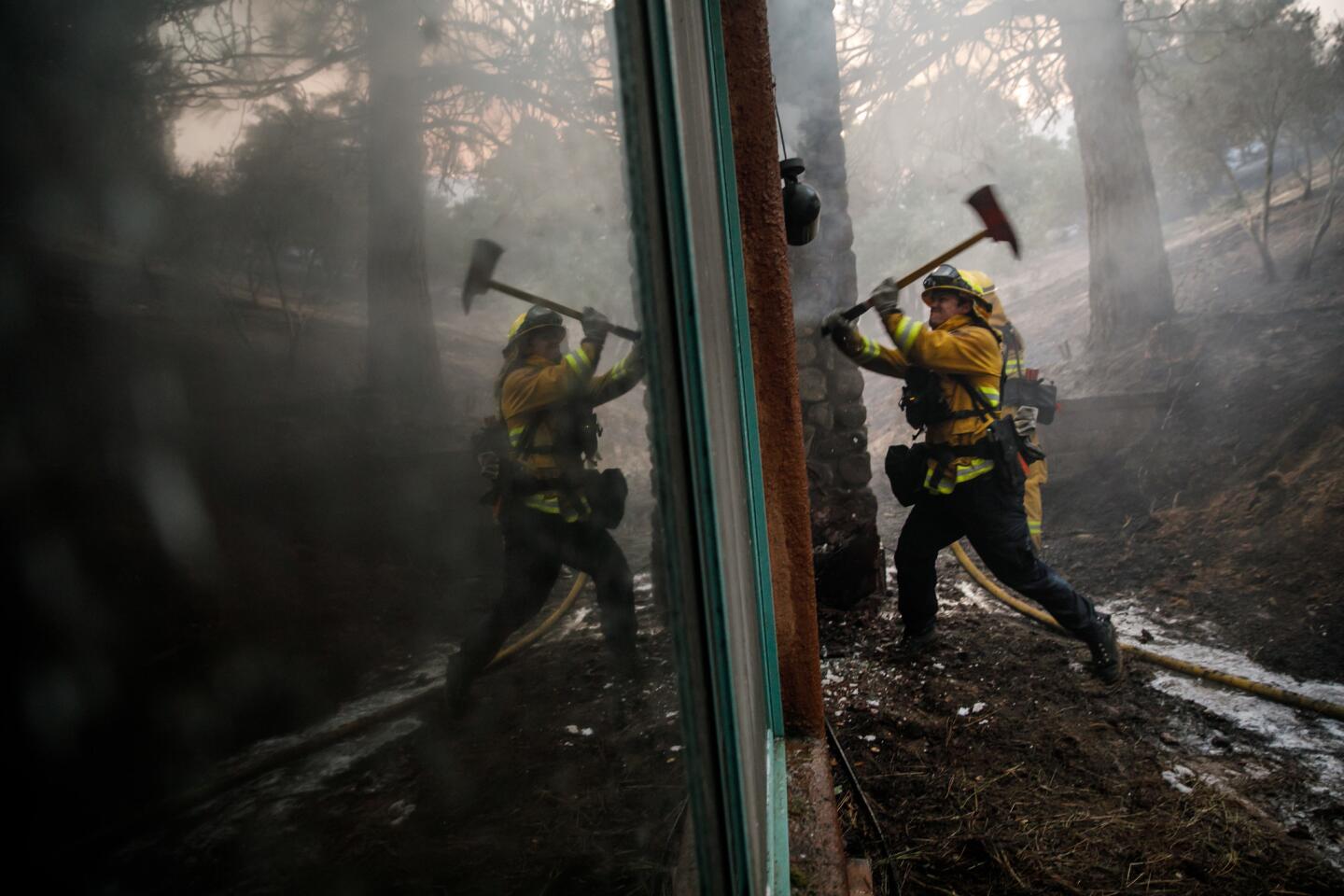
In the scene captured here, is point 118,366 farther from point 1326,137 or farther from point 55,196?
point 1326,137

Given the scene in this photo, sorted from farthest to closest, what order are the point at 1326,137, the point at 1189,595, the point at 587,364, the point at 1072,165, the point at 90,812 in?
the point at 1072,165
the point at 1326,137
the point at 1189,595
the point at 587,364
the point at 90,812

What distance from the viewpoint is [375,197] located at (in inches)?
10.2

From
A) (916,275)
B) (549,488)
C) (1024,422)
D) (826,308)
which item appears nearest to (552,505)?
(549,488)

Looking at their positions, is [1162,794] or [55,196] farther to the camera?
[1162,794]

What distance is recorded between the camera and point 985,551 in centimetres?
348

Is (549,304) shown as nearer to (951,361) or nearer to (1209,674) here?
(951,361)

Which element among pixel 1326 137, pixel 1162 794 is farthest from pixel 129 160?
pixel 1326 137

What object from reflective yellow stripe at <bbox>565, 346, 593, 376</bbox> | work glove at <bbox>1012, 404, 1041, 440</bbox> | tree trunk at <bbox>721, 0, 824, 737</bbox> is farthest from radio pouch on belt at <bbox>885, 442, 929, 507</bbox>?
reflective yellow stripe at <bbox>565, 346, 593, 376</bbox>

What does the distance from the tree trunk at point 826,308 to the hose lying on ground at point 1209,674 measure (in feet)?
2.68

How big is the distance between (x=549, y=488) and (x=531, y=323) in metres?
0.10

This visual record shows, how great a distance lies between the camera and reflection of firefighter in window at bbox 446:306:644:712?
326mm

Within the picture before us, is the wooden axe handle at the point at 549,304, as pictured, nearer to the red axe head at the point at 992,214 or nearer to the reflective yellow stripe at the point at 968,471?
the reflective yellow stripe at the point at 968,471

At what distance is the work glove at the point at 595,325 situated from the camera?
43 cm

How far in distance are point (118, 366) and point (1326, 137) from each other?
12219 millimetres
